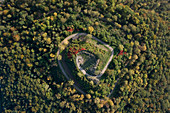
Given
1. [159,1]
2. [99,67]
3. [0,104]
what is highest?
[159,1]

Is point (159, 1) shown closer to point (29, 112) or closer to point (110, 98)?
point (110, 98)

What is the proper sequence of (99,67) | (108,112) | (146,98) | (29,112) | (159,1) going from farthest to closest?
(159,1), (146,98), (29,112), (108,112), (99,67)

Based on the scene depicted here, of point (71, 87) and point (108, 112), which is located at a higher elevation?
point (71, 87)

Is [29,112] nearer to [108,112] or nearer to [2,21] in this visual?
[108,112]

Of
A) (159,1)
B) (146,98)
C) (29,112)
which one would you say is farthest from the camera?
(159,1)

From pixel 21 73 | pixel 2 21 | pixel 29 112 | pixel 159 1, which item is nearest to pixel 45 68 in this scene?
pixel 21 73

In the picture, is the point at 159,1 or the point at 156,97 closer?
the point at 156,97
